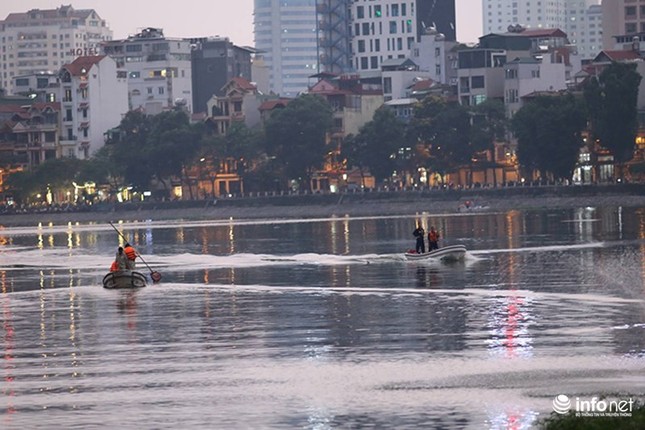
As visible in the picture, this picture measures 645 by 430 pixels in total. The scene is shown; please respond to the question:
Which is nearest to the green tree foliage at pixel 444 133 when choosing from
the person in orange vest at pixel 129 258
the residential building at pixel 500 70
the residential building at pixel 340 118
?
the residential building at pixel 500 70

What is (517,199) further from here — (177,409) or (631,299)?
Result: (177,409)

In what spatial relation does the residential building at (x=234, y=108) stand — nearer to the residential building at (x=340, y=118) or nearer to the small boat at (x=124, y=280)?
the residential building at (x=340, y=118)

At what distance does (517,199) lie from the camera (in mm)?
151750

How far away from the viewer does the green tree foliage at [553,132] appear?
144 metres

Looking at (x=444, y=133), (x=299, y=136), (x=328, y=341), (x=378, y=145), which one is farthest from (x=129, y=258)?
(x=299, y=136)

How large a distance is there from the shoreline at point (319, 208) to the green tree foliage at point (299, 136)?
410 centimetres

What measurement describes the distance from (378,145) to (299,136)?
31.6 ft

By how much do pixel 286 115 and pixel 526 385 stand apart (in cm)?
14199

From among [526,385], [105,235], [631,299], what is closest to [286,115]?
[105,235]

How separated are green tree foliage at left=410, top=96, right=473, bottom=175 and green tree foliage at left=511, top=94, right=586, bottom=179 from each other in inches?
537

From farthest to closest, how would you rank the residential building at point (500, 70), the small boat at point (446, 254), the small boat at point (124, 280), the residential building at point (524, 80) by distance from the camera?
the residential building at point (500, 70)
the residential building at point (524, 80)
the small boat at point (446, 254)
the small boat at point (124, 280)

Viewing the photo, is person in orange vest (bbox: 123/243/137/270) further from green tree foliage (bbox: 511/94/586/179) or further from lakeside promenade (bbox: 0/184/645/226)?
green tree foliage (bbox: 511/94/586/179)

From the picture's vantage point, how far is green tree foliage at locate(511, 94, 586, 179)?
5674 inches

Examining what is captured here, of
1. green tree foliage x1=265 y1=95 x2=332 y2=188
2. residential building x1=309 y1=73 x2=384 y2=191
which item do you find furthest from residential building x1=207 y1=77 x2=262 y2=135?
green tree foliage x1=265 y1=95 x2=332 y2=188
